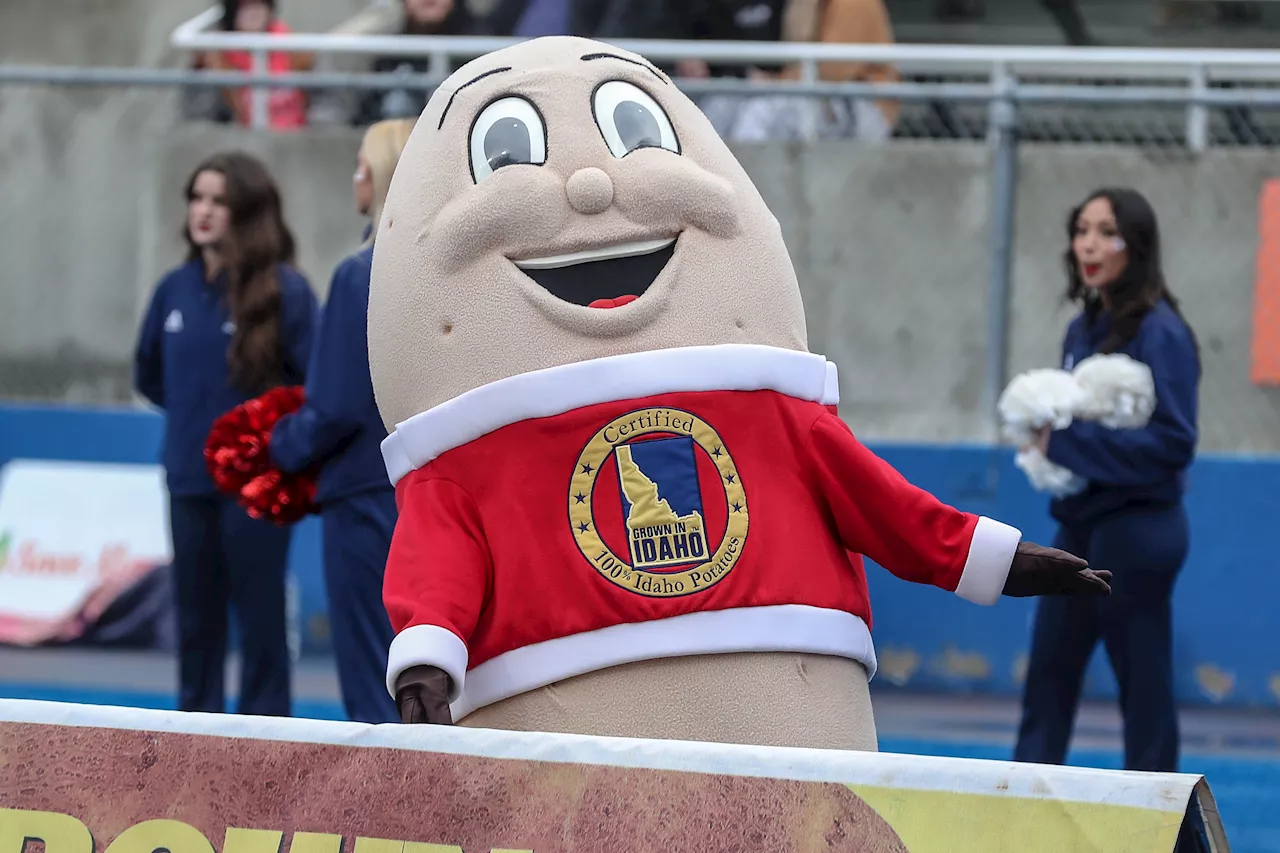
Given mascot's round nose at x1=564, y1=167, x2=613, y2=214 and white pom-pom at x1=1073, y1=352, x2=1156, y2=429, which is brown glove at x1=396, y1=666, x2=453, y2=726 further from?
white pom-pom at x1=1073, y1=352, x2=1156, y2=429

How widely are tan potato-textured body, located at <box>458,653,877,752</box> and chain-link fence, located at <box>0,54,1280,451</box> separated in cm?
377

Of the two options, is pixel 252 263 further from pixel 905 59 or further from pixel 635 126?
pixel 905 59

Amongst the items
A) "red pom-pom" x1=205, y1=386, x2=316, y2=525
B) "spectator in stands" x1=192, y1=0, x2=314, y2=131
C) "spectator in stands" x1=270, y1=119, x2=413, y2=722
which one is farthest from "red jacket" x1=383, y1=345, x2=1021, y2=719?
"spectator in stands" x1=192, y1=0, x2=314, y2=131

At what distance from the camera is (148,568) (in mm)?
6965

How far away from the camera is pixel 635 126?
3066 mm

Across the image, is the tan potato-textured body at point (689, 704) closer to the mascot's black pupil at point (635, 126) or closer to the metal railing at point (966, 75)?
the mascot's black pupil at point (635, 126)

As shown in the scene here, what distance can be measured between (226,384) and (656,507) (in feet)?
8.97

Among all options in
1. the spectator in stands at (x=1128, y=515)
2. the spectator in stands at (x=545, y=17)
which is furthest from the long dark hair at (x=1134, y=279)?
the spectator in stands at (x=545, y=17)

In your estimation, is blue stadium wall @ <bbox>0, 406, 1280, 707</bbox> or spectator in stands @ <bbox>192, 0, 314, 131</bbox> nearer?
blue stadium wall @ <bbox>0, 406, 1280, 707</bbox>

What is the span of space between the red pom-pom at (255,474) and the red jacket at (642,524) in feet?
4.46

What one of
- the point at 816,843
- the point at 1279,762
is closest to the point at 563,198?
the point at 816,843

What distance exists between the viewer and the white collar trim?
2.88 meters

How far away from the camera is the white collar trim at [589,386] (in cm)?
288

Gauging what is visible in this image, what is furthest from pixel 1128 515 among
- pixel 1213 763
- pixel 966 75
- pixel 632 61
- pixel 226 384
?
pixel 966 75
